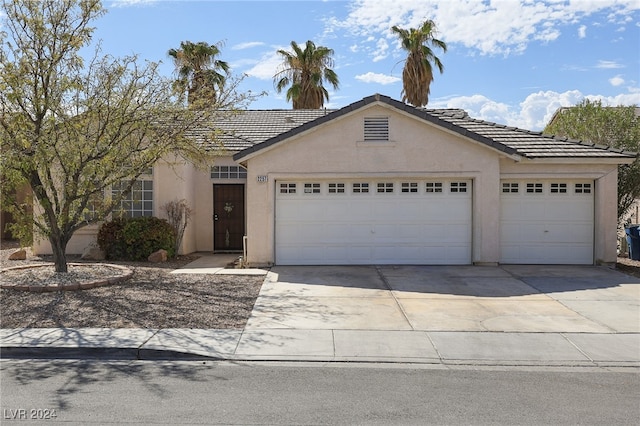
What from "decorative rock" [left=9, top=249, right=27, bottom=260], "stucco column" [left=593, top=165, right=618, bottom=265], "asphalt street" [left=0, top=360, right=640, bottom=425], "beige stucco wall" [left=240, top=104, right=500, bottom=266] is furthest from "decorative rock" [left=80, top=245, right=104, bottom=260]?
"stucco column" [left=593, top=165, right=618, bottom=265]

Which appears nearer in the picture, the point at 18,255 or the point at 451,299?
the point at 451,299

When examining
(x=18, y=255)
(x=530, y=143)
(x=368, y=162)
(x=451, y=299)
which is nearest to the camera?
(x=451, y=299)

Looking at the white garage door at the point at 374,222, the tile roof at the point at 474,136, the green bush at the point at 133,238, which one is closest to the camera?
the tile roof at the point at 474,136

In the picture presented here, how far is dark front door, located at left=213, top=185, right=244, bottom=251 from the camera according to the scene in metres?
16.7

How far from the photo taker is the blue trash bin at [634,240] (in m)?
14.8

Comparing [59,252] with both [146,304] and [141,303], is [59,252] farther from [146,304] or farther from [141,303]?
[146,304]

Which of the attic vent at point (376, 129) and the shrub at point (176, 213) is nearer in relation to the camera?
the attic vent at point (376, 129)

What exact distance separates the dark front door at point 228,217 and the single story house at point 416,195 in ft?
10.3

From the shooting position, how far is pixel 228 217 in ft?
55.0

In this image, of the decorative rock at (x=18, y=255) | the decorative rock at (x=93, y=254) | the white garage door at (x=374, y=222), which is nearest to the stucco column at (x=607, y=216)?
the white garage door at (x=374, y=222)

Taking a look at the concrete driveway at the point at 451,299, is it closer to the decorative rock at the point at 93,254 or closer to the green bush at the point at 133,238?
the green bush at the point at 133,238

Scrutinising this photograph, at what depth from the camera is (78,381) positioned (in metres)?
5.76

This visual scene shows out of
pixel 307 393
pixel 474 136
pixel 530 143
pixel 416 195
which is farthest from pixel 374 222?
pixel 307 393

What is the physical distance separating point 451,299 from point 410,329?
2.23m
